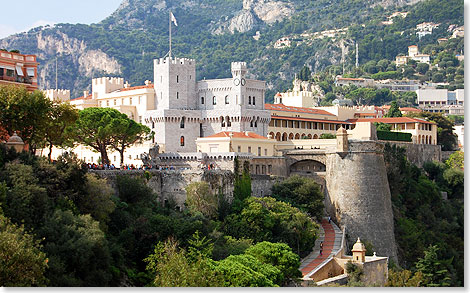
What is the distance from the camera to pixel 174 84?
63.4 meters

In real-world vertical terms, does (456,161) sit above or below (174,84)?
below

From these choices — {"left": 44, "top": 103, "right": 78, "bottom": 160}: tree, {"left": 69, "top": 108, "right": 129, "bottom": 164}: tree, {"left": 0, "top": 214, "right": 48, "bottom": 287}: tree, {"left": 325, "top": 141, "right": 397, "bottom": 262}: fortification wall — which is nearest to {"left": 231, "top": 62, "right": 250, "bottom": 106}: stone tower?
{"left": 325, "top": 141, "right": 397, "bottom": 262}: fortification wall

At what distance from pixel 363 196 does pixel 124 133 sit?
1692cm

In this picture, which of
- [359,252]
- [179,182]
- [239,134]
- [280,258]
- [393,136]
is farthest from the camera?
[393,136]

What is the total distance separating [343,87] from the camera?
503 ft

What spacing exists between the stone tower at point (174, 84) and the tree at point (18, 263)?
31.1 m

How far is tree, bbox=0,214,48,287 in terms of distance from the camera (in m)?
31.3

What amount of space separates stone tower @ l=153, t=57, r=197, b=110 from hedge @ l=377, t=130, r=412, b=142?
58.7 ft

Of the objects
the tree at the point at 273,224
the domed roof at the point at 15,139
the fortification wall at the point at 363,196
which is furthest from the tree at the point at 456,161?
the domed roof at the point at 15,139

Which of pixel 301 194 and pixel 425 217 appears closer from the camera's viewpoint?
pixel 301 194

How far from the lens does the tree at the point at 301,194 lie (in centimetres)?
5681

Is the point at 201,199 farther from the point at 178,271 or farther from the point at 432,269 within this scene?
the point at 432,269

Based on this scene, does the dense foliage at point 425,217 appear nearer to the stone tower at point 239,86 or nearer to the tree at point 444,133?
the tree at point 444,133

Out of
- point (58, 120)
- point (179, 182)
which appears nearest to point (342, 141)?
point (179, 182)
